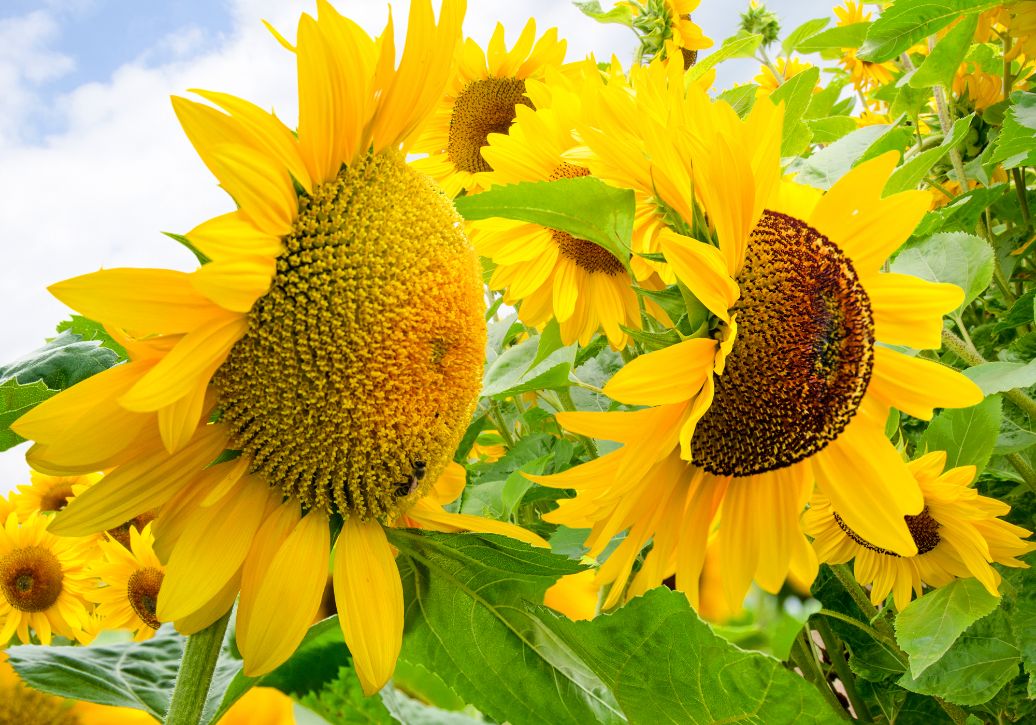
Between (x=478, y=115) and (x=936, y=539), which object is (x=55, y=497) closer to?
(x=478, y=115)

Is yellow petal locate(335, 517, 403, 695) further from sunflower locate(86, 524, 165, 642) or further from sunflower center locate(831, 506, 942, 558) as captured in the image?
sunflower locate(86, 524, 165, 642)

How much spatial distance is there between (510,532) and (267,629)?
0.53ft

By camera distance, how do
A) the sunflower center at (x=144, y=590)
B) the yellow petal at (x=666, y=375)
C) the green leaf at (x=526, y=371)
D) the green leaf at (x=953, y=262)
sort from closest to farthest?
the yellow petal at (x=666, y=375), the green leaf at (x=526, y=371), the green leaf at (x=953, y=262), the sunflower center at (x=144, y=590)

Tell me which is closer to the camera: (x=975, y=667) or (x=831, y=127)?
(x=975, y=667)

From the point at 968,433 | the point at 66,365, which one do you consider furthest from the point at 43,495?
the point at 968,433

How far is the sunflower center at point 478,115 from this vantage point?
1.49 meters

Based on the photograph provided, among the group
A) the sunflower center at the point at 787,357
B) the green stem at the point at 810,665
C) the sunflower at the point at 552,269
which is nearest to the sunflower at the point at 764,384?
the sunflower center at the point at 787,357

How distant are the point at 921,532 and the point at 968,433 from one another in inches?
4.8

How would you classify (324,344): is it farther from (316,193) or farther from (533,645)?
(533,645)

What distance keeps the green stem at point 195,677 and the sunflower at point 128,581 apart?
30.0 inches

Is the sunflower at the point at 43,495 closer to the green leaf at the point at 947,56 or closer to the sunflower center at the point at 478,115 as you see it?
the sunflower center at the point at 478,115

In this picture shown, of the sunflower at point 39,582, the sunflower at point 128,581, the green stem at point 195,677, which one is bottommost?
the sunflower at point 39,582

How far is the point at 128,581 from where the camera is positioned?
1.22 metres

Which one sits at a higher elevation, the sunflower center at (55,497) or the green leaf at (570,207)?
the green leaf at (570,207)
